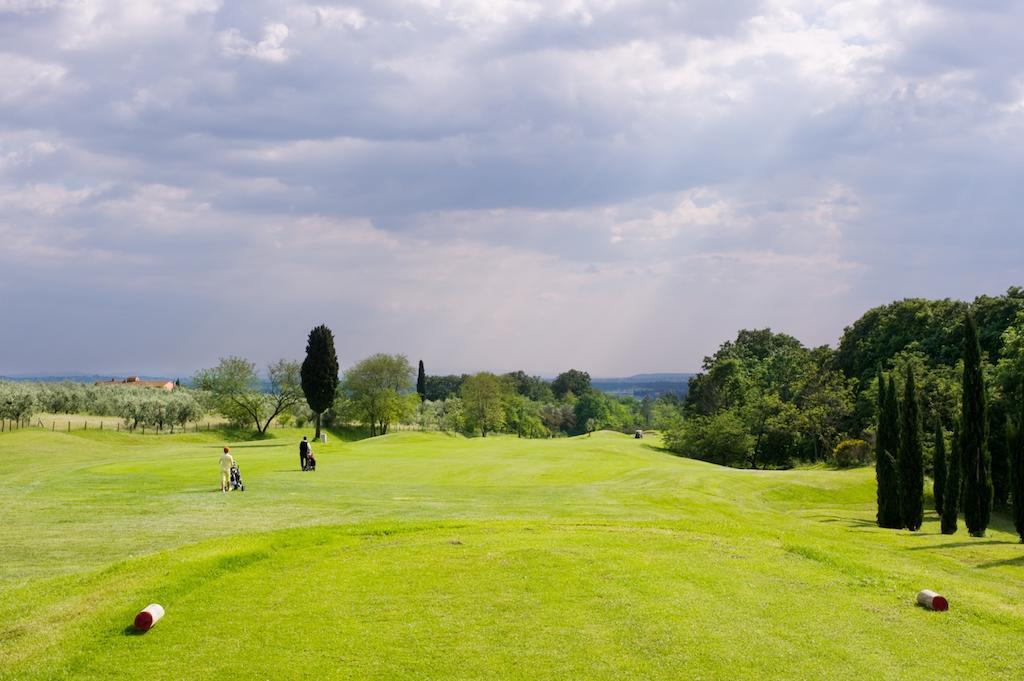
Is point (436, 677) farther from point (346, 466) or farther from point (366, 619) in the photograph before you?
point (346, 466)

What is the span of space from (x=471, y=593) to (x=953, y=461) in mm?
26963

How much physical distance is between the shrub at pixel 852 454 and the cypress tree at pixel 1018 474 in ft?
123

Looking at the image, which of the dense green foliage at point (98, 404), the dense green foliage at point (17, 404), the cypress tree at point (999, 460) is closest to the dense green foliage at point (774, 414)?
the cypress tree at point (999, 460)

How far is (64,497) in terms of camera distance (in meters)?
26.3

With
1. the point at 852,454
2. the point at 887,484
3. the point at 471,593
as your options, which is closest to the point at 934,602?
the point at 471,593

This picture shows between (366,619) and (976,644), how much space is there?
10.0m

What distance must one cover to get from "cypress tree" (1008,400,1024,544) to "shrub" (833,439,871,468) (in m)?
37.4

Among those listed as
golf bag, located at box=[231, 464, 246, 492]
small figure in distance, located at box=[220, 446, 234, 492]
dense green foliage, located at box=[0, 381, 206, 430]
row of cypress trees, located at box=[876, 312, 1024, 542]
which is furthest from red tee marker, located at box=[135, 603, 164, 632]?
dense green foliage, located at box=[0, 381, 206, 430]

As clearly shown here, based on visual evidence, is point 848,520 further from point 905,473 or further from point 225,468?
point 225,468

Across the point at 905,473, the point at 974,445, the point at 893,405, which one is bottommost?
the point at 905,473

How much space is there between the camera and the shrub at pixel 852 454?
202ft

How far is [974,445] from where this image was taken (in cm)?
2898

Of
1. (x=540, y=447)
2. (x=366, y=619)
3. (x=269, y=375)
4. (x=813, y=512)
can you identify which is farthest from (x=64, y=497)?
(x=269, y=375)

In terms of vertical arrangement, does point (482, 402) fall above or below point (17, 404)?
A: below
